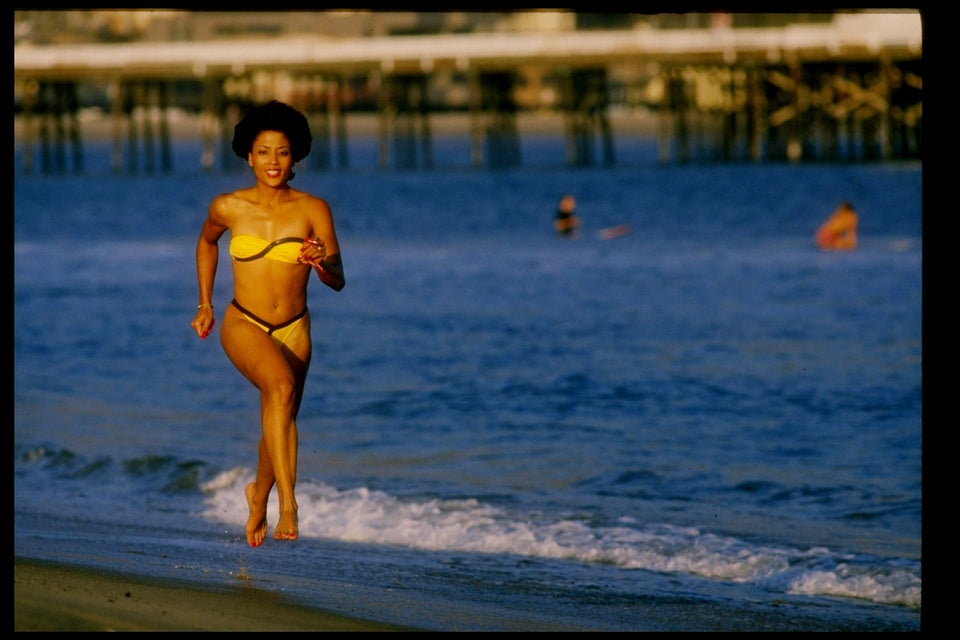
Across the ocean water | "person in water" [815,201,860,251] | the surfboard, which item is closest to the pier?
the surfboard

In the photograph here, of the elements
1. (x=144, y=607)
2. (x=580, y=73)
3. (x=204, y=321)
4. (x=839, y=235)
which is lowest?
(x=144, y=607)

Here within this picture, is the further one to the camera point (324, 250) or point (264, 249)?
point (264, 249)

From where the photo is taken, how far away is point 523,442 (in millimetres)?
15234

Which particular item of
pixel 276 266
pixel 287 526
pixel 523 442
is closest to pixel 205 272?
pixel 276 266

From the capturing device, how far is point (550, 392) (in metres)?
18.3

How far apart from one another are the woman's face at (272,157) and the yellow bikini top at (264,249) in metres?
0.18

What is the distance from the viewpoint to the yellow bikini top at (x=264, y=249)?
534 centimetres

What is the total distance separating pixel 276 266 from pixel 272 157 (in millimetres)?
335

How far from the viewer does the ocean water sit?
948cm

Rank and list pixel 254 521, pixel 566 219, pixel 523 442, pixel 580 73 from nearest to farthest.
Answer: pixel 254 521, pixel 523 442, pixel 566 219, pixel 580 73

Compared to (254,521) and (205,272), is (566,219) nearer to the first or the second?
(254,521)

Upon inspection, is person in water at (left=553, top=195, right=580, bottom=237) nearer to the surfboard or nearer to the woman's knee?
the surfboard

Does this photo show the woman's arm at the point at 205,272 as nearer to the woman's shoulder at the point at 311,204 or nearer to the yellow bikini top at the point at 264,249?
the yellow bikini top at the point at 264,249
